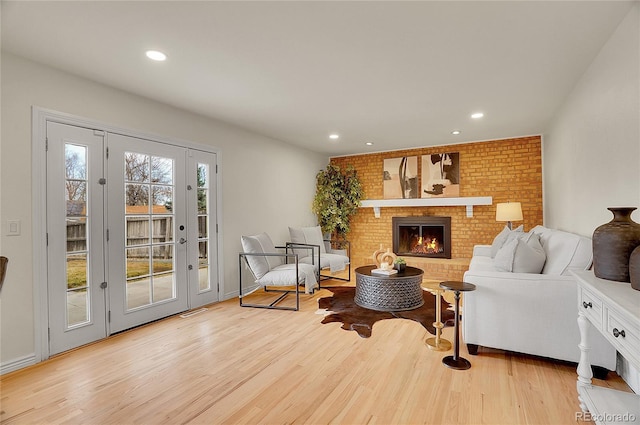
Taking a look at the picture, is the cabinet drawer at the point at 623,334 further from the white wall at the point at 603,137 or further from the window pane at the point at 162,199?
the window pane at the point at 162,199

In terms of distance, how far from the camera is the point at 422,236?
244 inches

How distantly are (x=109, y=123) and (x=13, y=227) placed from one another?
1199mm

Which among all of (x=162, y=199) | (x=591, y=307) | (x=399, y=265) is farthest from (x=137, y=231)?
(x=591, y=307)

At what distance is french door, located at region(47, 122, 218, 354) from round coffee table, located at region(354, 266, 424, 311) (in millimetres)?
2018

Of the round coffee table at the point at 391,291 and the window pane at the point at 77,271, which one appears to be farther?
the round coffee table at the point at 391,291

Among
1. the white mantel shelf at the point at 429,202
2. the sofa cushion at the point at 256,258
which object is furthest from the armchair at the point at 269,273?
the white mantel shelf at the point at 429,202

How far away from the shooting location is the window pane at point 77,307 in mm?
2834

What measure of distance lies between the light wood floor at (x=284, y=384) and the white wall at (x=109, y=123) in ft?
1.95

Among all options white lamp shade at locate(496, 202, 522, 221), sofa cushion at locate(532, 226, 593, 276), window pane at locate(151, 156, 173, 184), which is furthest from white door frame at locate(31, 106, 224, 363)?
white lamp shade at locate(496, 202, 522, 221)

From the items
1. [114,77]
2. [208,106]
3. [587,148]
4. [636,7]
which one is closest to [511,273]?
[587,148]

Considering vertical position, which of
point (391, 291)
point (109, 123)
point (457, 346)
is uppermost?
point (109, 123)

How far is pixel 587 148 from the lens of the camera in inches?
116

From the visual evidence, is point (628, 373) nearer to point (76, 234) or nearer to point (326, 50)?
point (326, 50)

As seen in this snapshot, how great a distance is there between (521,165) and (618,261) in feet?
13.8
